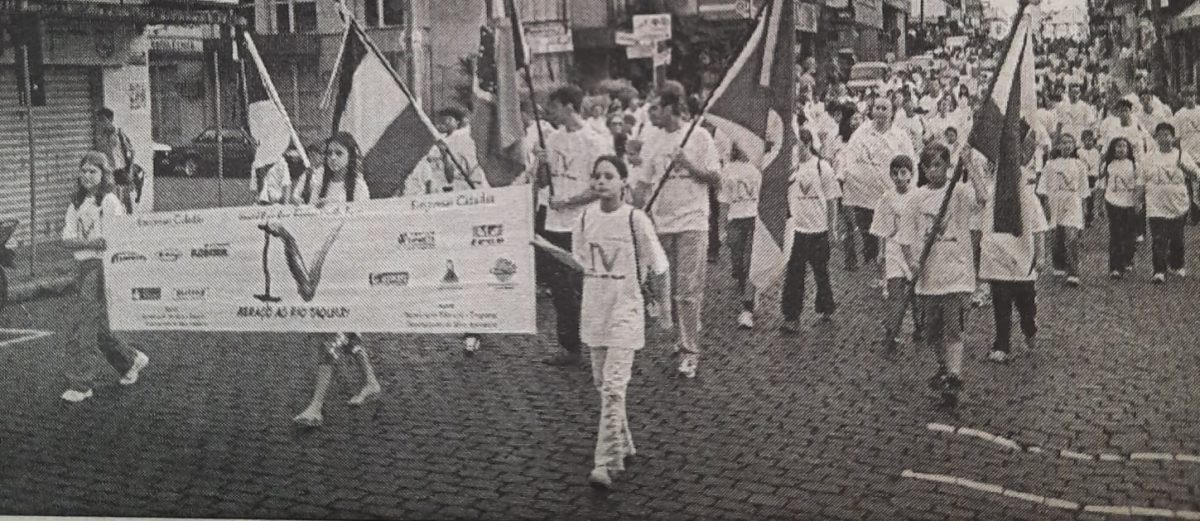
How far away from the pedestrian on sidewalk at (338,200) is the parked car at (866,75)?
263cm

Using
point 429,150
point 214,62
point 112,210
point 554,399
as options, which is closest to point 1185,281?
point 554,399

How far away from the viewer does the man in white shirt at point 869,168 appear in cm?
667

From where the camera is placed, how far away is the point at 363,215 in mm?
7203

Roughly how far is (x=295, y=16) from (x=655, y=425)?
2965 mm

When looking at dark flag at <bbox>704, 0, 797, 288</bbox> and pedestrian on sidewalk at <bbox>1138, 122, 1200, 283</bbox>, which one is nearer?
pedestrian on sidewalk at <bbox>1138, 122, 1200, 283</bbox>

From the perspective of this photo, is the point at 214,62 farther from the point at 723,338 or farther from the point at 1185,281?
the point at 1185,281

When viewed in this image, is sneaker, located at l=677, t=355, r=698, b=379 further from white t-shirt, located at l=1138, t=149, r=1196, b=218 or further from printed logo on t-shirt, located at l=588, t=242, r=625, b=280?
white t-shirt, located at l=1138, t=149, r=1196, b=218

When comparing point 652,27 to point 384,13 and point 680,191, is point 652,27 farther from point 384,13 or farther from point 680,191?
point 384,13

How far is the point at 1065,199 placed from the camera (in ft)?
21.7

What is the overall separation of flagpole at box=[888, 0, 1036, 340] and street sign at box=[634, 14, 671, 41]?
1.59 m

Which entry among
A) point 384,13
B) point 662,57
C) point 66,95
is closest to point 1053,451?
point 662,57

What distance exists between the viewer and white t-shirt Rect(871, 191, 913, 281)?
666 cm

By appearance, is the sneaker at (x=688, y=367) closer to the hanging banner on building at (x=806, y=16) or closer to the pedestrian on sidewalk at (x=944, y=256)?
the pedestrian on sidewalk at (x=944, y=256)

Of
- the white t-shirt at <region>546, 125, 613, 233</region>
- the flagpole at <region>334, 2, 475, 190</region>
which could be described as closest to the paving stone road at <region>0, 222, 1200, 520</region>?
the white t-shirt at <region>546, 125, 613, 233</region>
